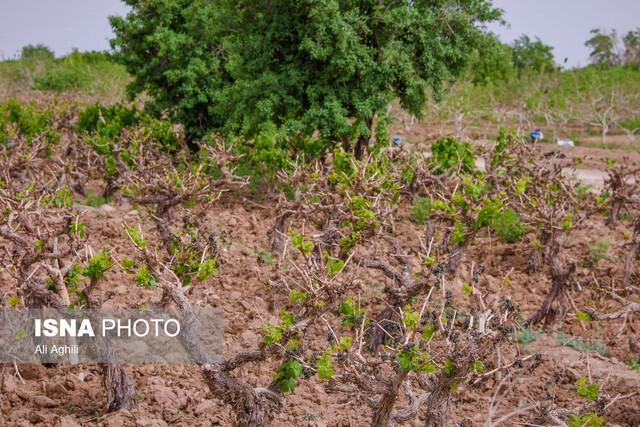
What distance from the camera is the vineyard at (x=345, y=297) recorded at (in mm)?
4617

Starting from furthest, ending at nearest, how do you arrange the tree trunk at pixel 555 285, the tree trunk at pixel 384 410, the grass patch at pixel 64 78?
the grass patch at pixel 64 78 < the tree trunk at pixel 555 285 < the tree trunk at pixel 384 410

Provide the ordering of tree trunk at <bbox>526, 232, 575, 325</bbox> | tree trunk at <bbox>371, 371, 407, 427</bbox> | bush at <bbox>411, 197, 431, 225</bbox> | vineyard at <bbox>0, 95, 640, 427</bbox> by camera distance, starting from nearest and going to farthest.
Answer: tree trunk at <bbox>371, 371, 407, 427</bbox>
vineyard at <bbox>0, 95, 640, 427</bbox>
tree trunk at <bbox>526, 232, 575, 325</bbox>
bush at <bbox>411, 197, 431, 225</bbox>

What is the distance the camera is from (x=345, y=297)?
511cm

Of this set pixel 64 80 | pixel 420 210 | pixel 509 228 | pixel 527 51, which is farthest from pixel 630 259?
pixel 527 51

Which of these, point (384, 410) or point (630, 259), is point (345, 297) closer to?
point (384, 410)

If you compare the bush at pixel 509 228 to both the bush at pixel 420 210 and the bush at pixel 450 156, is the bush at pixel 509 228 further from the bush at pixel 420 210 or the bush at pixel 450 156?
the bush at pixel 420 210

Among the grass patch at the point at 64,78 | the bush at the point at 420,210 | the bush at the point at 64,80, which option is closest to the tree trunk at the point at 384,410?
the bush at the point at 420,210

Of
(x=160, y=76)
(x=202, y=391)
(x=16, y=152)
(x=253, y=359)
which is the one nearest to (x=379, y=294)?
(x=202, y=391)

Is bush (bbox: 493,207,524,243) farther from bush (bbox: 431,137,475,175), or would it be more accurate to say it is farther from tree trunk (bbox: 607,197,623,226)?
tree trunk (bbox: 607,197,623,226)

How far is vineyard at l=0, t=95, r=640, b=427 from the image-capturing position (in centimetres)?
462

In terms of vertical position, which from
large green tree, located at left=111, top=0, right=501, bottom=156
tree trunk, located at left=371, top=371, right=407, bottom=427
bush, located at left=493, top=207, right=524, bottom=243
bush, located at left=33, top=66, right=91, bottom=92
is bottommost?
tree trunk, located at left=371, top=371, right=407, bottom=427

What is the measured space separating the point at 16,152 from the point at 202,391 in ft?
28.6

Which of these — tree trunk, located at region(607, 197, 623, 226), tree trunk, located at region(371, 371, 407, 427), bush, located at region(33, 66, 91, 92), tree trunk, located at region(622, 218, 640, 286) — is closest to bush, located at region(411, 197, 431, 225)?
tree trunk, located at region(607, 197, 623, 226)

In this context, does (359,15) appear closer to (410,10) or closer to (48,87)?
(410,10)
